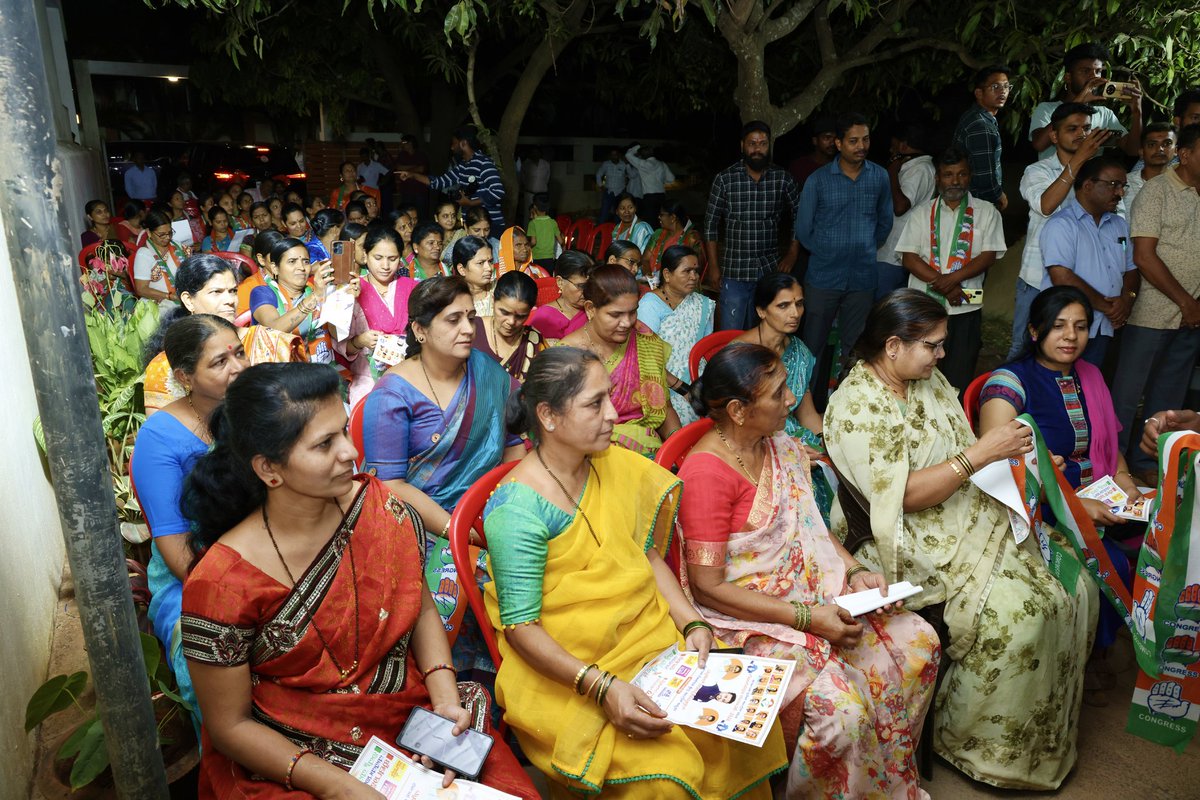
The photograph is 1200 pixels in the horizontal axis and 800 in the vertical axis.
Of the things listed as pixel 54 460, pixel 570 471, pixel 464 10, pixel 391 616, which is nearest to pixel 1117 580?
pixel 570 471

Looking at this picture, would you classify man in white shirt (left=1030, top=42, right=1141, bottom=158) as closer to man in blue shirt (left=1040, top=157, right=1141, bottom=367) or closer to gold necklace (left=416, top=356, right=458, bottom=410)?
man in blue shirt (left=1040, top=157, right=1141, bottom=367)

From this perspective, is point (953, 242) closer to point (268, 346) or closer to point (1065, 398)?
point (1065, 398)

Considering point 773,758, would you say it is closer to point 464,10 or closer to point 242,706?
point 242,706

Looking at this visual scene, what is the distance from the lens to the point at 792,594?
2.68m

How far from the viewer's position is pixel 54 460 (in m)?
1.57

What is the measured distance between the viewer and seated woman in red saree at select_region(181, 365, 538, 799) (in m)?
1.84

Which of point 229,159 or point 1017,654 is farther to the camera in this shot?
point 229,159

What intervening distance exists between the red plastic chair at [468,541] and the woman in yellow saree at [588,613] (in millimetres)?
43

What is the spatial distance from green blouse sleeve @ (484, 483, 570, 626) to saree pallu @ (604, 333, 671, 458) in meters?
1.64

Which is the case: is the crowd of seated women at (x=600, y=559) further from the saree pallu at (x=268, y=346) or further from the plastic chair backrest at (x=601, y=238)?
the plastic chair backrest at (x=601, y=238)

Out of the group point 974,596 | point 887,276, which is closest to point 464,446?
point 974,596

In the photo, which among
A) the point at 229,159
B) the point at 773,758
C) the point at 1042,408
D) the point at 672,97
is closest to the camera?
the point at 773,758

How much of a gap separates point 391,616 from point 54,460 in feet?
2.68

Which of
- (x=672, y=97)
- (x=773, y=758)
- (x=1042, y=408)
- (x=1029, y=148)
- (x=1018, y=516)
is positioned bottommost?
(x=773, y=758)
